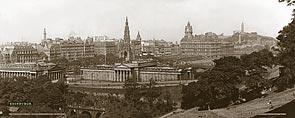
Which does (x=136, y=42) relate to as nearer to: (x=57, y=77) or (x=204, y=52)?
(x=204, y=52)

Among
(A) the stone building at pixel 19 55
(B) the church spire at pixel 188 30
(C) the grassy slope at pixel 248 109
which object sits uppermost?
(B) the church spire at pixel 188 30

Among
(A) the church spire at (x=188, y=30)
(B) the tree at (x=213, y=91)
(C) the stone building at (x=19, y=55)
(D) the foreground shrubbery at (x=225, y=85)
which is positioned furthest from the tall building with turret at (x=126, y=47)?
(B) the tree at (x=213, y=91)

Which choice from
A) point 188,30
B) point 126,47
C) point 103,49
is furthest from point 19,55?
point 188,30

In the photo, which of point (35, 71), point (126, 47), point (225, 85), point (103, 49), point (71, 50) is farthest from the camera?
point (103, 49)

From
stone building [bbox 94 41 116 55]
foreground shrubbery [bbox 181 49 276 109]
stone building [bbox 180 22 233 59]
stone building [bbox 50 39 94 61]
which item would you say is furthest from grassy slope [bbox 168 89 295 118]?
stone building [bbox 94 41 116 55]

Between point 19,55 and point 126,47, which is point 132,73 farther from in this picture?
point 19,55

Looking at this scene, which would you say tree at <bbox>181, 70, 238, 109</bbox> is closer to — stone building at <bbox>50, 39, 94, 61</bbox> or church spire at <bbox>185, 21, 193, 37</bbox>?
stone building at <bbox>50, 39, 94, 61</bbox>

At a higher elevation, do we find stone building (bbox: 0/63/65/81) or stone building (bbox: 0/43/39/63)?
stone building (bbox: 0/43/39/63)

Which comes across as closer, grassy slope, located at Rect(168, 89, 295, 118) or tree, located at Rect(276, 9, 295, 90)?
grassy slope, located at Rect(168, 89, 295, 118)

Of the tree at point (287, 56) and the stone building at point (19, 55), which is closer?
the tree at point (287, 56)

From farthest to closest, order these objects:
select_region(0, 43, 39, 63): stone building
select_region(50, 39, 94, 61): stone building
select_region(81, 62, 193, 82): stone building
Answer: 1. select_region(50, 39, 94, 61): stone building
2. select_region(0, 43, 39, 63): stone building
3. select_region(81, 62, 193, 82): stone building

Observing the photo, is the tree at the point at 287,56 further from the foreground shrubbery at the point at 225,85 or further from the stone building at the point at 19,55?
the stone building at the point at 19,55
